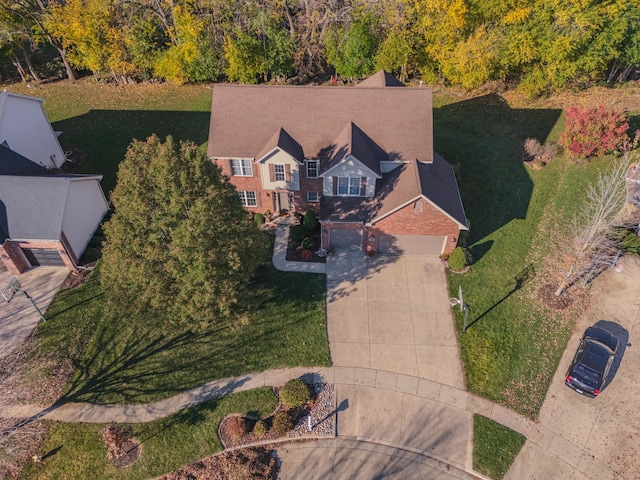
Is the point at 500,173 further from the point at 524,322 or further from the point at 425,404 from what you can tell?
the point at 425,404

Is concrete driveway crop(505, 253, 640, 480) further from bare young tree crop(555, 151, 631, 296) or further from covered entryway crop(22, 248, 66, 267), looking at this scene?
covered entryway crop(22, 248, 66, 267)

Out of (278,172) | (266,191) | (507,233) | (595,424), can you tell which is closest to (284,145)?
(278,172)

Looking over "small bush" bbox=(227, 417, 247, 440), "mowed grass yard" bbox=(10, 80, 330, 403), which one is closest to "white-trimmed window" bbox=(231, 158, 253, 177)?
"mowed grass yard" bbox=(10, 80, 330, 403)

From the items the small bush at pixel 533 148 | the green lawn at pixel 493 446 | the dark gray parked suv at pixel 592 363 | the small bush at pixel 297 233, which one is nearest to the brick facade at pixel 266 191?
the small bush at pixel 297 233

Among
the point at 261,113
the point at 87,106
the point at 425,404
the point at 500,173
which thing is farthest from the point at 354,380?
the point at 87,106

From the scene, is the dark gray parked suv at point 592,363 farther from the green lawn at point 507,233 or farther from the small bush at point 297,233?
the small bush at point 297,233
